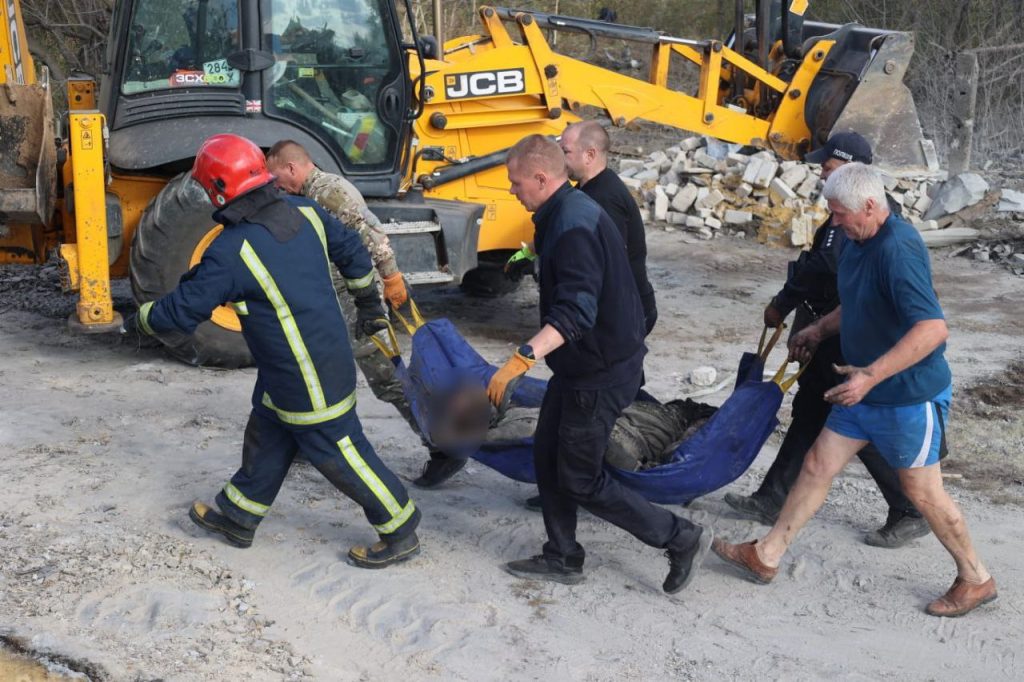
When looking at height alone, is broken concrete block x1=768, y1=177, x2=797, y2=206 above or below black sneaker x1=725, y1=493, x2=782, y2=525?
above

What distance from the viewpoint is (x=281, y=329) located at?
441 centimetres

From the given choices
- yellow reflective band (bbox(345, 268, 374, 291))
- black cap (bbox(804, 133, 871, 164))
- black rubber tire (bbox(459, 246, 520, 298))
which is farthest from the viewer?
black rubber tire (bbox(459, 246, 520, 298))

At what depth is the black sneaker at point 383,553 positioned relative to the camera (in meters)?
4.77

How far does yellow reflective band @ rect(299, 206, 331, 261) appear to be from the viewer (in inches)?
180

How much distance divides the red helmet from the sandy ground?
1.48m

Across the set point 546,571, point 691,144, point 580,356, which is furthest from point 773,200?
point 580,356

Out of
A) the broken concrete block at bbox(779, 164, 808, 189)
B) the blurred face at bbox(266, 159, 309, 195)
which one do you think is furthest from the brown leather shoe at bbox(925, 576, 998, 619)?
the broken concrete block at bbox(779, 164, 808, 189)

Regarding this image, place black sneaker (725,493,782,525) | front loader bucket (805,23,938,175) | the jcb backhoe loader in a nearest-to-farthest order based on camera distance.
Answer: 1. black sneaker (725,493,782,525)
2. the jcb backhoe loader
3. front loader bucket (805,23,938,175)

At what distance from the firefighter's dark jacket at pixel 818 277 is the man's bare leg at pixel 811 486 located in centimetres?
88

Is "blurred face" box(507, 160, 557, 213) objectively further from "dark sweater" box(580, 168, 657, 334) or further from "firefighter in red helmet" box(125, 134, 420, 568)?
"dark sweater" box(580, 168, 657, 334)

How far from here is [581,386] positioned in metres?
4.41

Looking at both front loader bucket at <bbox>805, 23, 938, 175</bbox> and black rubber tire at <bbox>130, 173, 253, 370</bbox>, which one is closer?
black rubber tire at <bbox>130, 173, 253, 370</bbox>

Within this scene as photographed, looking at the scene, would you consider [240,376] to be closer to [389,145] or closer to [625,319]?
[389,145]

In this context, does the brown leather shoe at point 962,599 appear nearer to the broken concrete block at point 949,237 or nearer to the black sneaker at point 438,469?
the black sneaker at point 438,469
